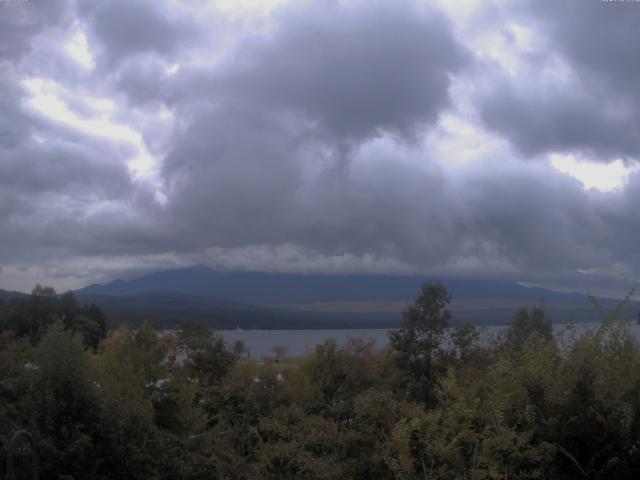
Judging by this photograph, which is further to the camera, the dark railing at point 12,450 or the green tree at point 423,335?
the green tree at point 423,335

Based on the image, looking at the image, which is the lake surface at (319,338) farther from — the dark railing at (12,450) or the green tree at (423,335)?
the dark railing at (12,450)

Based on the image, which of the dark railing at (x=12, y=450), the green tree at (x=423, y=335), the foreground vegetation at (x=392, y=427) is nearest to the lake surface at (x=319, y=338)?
the foreground vegetation at (x=392, y=427)

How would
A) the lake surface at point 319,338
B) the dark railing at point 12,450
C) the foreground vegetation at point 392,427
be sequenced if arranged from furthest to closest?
the lake surface at point 319,338, the foreground vegetation at point 392,427, the dark railing at point 12,450

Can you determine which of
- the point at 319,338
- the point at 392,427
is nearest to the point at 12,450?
the point at 392,427

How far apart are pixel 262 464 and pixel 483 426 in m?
3.17

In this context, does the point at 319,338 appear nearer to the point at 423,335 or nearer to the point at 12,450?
the point at 423,335

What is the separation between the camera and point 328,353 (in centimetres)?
1603

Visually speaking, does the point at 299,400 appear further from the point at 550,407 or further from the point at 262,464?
the point at 550,407

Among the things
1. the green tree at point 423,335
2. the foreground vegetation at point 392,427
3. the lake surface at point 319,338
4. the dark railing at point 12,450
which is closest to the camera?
the dark railing at point 12,450

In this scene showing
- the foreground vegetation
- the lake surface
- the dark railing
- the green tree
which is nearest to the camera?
the dark railing

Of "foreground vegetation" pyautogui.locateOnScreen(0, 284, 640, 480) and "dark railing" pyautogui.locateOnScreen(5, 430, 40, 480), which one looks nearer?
"dark railing" pyautogui.locateOnScreen(5, 430, 40, 480)

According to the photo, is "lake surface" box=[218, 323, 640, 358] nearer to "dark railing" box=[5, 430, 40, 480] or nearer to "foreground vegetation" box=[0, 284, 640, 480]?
"foreground vegetation" box=[0, 284, 640, 480]

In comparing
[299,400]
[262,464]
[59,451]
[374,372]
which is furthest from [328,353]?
[59,451]

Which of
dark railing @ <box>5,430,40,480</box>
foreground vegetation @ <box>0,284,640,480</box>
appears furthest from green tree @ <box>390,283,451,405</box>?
dark railing @ <box>5,430,40,480</box>
